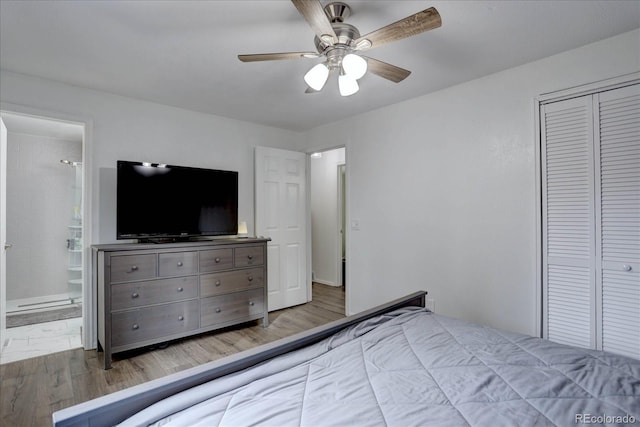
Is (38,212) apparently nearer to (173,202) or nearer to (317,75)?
(173,202)

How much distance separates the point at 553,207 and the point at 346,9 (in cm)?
205

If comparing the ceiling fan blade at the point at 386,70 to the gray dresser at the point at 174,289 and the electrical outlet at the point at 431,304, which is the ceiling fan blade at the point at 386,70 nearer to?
the electrical outlet at the point at 431,304

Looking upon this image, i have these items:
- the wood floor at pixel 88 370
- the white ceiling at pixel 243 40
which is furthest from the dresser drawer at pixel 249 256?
the white ceiling at pixel 243 40

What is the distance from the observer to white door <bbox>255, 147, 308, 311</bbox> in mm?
3969

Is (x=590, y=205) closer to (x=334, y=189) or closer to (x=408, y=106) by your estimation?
(x=408, y=106)

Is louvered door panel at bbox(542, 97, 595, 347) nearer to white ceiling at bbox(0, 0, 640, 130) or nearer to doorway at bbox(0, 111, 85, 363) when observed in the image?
white ceiling at bbox(0, 0, 640, 130)

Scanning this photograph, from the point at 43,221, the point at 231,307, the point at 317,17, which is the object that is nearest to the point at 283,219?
the point at 231,307

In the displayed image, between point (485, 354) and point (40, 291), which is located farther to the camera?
point (40, 291)

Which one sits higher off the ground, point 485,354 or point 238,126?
point 238,126

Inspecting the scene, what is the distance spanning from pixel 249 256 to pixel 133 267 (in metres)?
1.10

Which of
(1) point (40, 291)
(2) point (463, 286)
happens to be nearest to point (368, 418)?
(2) point (463, 286)

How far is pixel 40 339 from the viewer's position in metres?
3.10

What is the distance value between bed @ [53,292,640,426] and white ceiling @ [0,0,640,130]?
5.90ft

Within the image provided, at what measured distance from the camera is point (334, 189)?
5449mm
